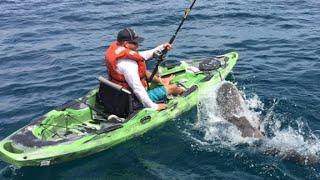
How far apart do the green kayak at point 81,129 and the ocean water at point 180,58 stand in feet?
1.13

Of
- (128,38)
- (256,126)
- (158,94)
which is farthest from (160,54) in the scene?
(256,126)

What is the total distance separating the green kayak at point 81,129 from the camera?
394 inches

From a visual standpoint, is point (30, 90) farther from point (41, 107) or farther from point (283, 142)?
point (283, 142)

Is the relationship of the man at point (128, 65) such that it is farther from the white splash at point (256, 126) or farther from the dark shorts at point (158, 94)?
the white splash at point (256, 126)

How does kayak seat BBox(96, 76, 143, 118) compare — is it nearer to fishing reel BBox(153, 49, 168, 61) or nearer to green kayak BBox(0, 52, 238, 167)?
green kayak BBox(0, 52, 238, 167)

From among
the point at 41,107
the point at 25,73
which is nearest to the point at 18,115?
the point at 41,107

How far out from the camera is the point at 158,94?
12.4 meters

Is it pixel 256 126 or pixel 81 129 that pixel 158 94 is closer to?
pixel 81 129

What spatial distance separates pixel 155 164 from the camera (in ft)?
34.4

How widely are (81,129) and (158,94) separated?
2258 mm

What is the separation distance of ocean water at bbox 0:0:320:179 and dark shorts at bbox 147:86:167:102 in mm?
731

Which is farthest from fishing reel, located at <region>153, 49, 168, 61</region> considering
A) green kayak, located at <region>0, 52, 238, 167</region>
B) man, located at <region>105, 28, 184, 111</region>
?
green kayak, located at <region>0, 52, 238, 167</region>

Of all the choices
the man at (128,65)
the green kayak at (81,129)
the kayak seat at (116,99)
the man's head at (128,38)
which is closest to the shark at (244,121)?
the green kayak at (81,129)

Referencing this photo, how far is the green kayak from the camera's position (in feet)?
32.9
